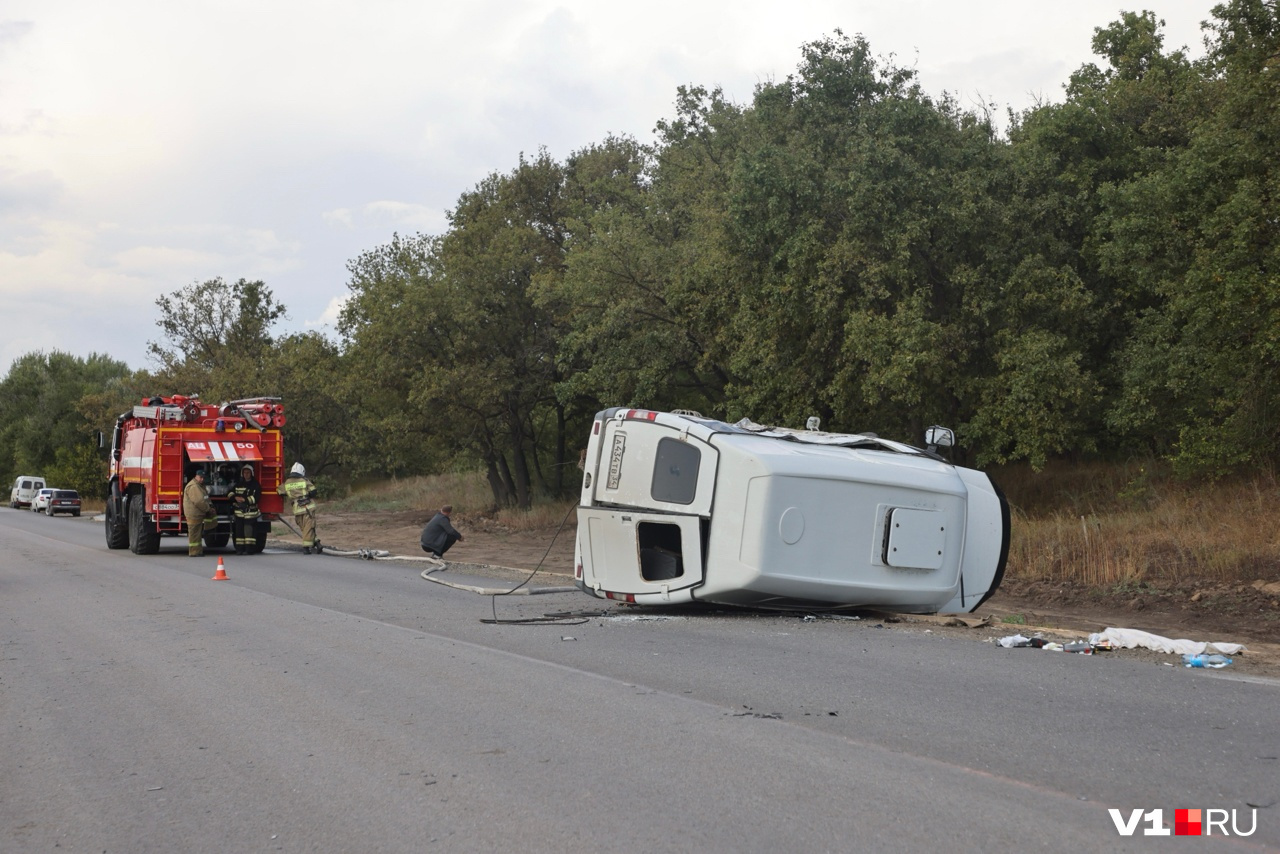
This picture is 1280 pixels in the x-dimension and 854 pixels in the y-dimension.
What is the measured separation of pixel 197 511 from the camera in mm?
20672

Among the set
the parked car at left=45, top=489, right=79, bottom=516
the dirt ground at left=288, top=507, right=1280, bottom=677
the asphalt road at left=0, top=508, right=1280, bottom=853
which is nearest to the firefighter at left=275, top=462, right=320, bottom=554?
the dirt ground at left=288, top=507, right=1280, bottom=677

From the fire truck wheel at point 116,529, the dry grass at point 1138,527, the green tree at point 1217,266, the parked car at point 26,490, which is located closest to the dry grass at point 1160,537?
the dry grass at point 1138,527

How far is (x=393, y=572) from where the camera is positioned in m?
17.9

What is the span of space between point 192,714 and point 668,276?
19420 mm

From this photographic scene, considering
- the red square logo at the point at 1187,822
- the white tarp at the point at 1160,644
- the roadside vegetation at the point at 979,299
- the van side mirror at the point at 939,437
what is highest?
the roadside vegetation at the point at 979,299

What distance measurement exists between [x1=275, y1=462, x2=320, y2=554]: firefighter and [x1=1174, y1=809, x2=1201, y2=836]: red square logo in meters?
18.5

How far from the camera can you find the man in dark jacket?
1789cm

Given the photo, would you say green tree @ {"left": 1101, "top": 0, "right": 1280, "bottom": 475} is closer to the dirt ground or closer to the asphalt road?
the dirt ground

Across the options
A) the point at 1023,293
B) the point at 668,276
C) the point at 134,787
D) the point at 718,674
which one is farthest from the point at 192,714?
the point at 668,276

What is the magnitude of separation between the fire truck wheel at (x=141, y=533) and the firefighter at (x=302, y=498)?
7.96 feet

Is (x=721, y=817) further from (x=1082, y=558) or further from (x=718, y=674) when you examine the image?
(x=1082, y=558)

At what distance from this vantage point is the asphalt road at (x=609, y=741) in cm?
462

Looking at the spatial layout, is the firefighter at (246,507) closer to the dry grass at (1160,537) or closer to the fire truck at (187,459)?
the fire truck at (187,459)

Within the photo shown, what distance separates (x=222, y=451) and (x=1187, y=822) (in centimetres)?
1974
